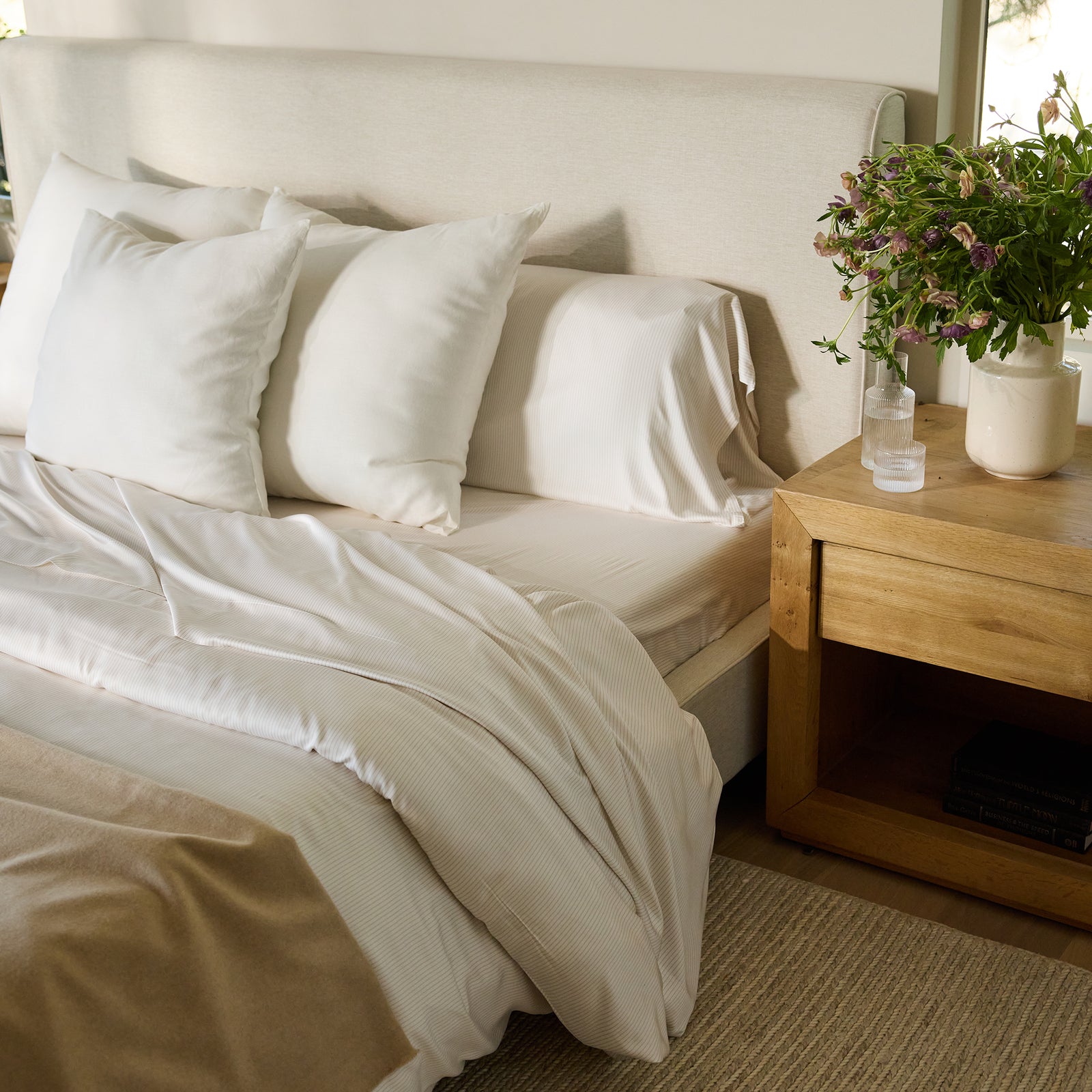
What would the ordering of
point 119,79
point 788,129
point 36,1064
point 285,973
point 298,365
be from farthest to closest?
point 119,79 → point 298,365 → point 788,129 → point 285,973 → point 36,1064

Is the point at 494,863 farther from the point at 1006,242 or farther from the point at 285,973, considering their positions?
the point at 1006,242

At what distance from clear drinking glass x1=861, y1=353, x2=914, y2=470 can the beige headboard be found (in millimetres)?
289

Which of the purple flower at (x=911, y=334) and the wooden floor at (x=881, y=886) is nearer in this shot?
Result: the purple flower at (x=911, y=334)

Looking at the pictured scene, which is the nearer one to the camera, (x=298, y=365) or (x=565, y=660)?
(x=565, y=660)

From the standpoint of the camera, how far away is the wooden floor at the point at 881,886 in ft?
6.06

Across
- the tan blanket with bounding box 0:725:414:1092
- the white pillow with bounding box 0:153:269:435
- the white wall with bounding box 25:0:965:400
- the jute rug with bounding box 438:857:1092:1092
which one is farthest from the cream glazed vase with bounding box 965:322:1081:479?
the white pillow with bounding box 0:153:269:435

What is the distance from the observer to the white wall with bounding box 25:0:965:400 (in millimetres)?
2020

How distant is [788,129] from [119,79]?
166 centimetres

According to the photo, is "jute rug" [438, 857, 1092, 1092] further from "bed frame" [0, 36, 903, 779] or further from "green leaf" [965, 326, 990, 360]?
"green leaf" [965, 326, 990, 360]

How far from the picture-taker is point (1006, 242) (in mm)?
1635

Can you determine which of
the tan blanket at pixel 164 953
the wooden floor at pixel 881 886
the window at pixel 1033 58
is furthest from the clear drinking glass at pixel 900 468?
the tan blanket at pixel 164 953

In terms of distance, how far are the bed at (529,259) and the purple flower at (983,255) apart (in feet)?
1.47

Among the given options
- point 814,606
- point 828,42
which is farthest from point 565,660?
point 828,42

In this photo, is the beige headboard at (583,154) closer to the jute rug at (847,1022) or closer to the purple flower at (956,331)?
the purple flower at (956,331)
